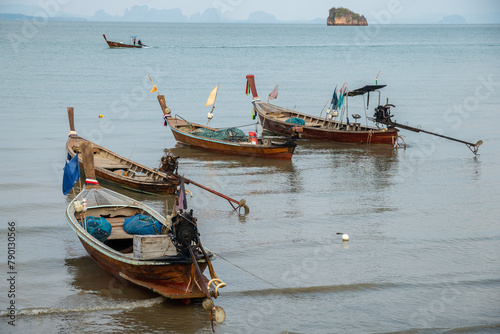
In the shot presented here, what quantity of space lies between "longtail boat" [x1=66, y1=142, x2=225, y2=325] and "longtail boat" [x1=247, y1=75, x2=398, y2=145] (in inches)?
568

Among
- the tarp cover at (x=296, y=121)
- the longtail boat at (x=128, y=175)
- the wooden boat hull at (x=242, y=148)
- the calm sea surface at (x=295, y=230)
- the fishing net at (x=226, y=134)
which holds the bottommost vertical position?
the calm sea surface at (x=295, y=230)

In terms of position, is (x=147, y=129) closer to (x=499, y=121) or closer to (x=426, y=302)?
(x=499, y=121)

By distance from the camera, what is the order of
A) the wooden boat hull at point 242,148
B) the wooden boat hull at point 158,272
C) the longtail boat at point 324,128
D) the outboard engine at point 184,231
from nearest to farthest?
the outboard engine at point 184,231 < the wooden boat hull at point 158,272 < the wooden boat hull at point 242,148 < the longtail boat at point 324,128

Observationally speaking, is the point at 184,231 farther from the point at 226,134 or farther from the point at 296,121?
the point at 296,121

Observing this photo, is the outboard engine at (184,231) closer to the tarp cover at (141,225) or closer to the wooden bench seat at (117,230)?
the tarp cover at (141,225)

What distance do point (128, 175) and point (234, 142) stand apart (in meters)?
5.98

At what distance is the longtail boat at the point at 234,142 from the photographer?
81.5ft

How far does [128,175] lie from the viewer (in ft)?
68.2

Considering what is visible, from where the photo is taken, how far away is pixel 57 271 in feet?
45.9

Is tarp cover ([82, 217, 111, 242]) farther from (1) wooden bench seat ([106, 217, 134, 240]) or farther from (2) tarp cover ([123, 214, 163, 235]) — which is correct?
(2) tarp cover ([123, 214, 163, 235])

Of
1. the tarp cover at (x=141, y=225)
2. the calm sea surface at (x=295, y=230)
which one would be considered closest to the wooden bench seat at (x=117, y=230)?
the tarp cover at (x=141, y=225)

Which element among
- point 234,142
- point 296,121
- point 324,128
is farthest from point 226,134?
point 324,128

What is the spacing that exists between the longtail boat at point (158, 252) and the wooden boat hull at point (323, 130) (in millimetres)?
14437

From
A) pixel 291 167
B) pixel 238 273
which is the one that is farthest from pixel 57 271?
pixel 291 167
